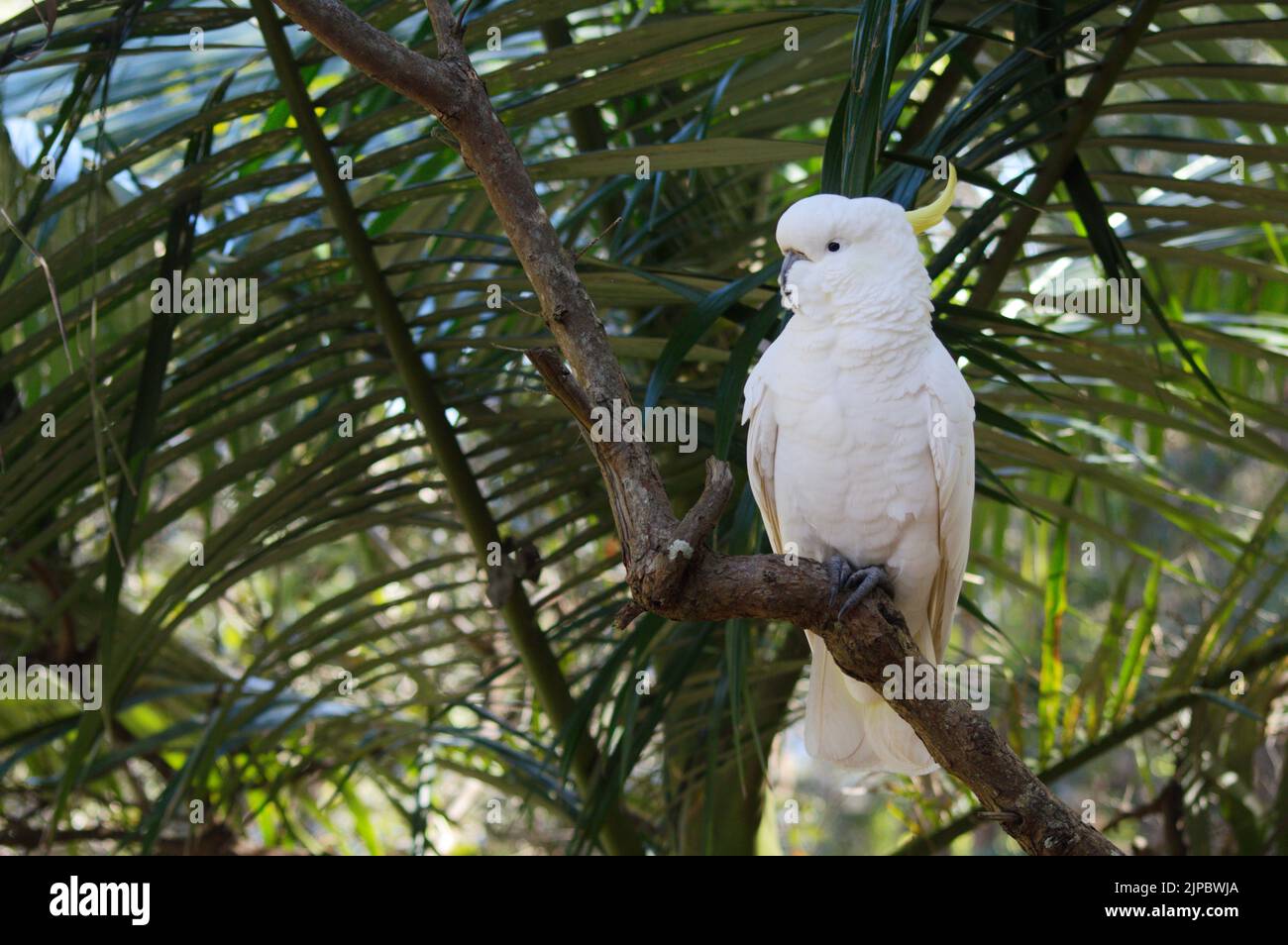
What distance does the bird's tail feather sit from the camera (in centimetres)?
170

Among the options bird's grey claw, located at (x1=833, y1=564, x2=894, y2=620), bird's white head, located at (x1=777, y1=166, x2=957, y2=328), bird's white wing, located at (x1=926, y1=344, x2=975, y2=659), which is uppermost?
bird's white head, located at (x1=777, y1=166, x2=957, y2=328)

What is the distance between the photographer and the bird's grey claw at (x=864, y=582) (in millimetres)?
1385

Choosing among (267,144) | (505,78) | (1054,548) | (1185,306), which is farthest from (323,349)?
(1185,306)

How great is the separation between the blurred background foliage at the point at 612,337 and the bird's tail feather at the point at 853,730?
10 centimetres

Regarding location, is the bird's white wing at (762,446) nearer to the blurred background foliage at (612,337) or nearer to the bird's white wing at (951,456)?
the blurred background foliage at (612,337)

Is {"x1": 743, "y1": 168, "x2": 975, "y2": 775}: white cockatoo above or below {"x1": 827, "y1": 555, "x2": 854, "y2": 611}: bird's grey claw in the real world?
above

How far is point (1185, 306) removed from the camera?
9.27 ft

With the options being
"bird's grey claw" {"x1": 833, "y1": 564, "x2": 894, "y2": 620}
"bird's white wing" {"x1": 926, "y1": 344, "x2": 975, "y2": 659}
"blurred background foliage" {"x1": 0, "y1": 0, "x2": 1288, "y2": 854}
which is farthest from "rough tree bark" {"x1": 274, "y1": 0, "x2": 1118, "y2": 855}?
"bird's white wing" {"x1": 926, "y1": 344, "x2": 975, "y2": 659}

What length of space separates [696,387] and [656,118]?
434 mm

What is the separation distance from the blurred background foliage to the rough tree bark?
16cm

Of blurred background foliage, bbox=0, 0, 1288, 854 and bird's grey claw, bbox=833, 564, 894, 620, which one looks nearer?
bird's grey claw, bbox=833, 564, 894, 620

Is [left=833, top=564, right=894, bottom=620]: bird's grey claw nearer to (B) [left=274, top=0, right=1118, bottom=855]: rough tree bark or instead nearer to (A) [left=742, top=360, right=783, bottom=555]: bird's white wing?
(B) [left=274, top=0, right=1118, bottom=855]: rough tree bark

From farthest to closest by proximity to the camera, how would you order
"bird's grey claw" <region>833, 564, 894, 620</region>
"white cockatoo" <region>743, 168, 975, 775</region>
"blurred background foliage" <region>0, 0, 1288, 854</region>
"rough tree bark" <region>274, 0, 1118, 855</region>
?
"blurred background foliage" <region>0, 0, 1288, 854</region> → "white cockatoo" <region>743, 168, 975, 775</region> → "bird's grey claw" <region>833, 564, 894, 620</region> → "rough tree bark" <region>274, 0, 1118, 855</region>
